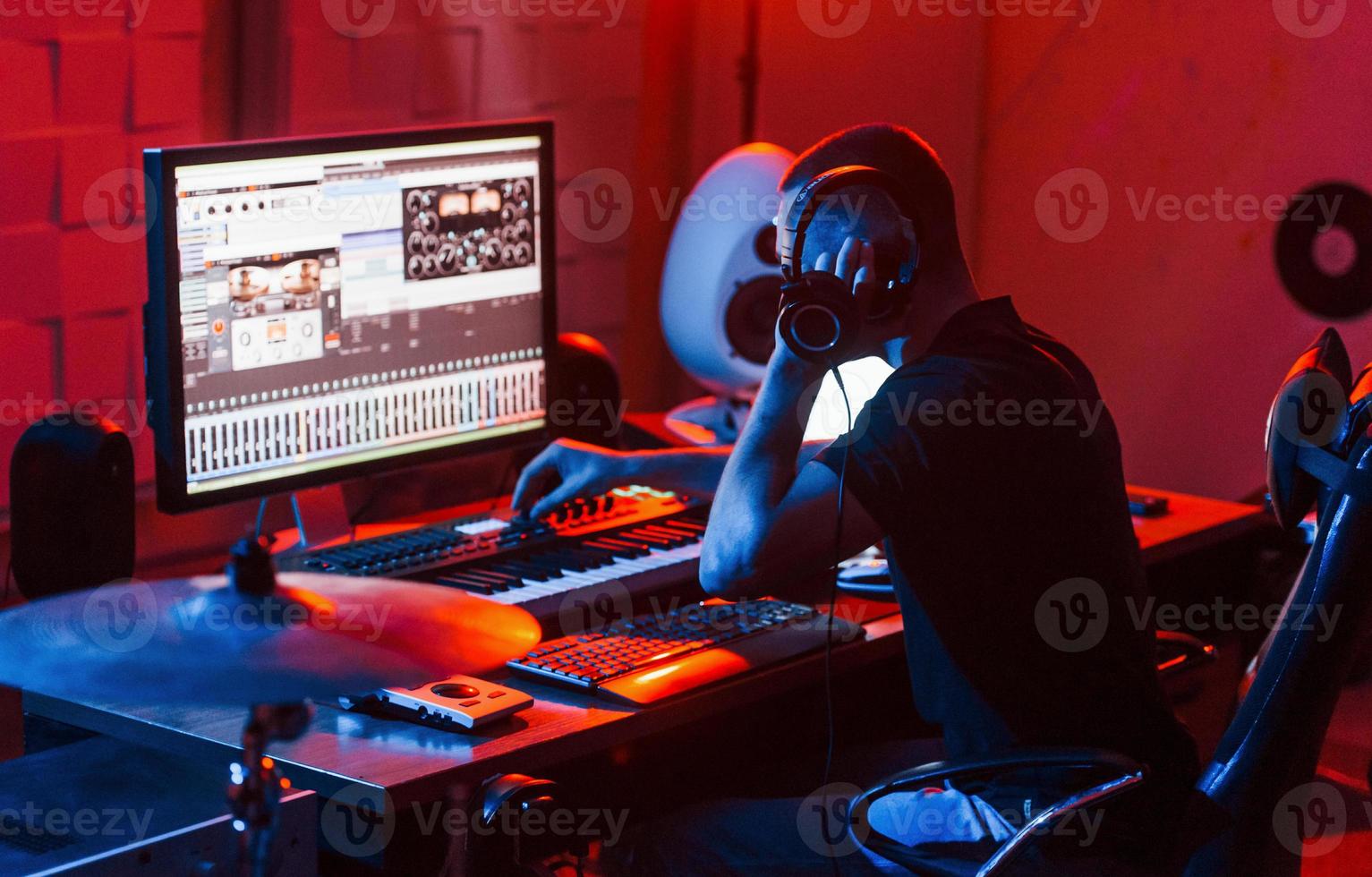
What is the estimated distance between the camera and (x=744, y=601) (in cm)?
193

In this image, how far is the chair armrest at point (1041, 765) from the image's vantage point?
58.2 inches

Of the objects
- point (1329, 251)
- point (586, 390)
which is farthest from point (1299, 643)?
point (1329, 251)

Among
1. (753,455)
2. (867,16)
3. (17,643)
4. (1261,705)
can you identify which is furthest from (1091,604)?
(867,16)

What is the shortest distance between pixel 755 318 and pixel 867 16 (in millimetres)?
1126

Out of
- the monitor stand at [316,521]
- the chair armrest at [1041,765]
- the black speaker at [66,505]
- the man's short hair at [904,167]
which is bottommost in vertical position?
the chair armrest at [1041,765]

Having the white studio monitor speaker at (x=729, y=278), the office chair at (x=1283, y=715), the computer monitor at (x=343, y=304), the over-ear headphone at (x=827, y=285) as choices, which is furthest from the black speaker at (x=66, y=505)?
the white studio monitor speaker at (x=729, y=278)

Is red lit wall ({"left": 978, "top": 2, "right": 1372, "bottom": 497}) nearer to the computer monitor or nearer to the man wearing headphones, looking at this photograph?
the computer monitor

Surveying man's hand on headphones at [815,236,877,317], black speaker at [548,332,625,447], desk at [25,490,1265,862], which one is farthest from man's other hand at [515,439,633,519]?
man's hand on headphones at [815,236,877,317]

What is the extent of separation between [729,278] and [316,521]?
811 mm

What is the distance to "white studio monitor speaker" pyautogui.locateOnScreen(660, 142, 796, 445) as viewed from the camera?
2.53 meters

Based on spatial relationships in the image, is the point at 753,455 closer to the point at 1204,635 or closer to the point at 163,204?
the point at 163,204

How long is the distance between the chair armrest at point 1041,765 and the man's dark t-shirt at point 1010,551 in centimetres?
7

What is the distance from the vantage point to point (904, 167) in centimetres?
171

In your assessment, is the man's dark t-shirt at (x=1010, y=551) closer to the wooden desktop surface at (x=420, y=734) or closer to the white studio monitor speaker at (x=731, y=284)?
the wooden desktop surface at (x=420, y=734)
